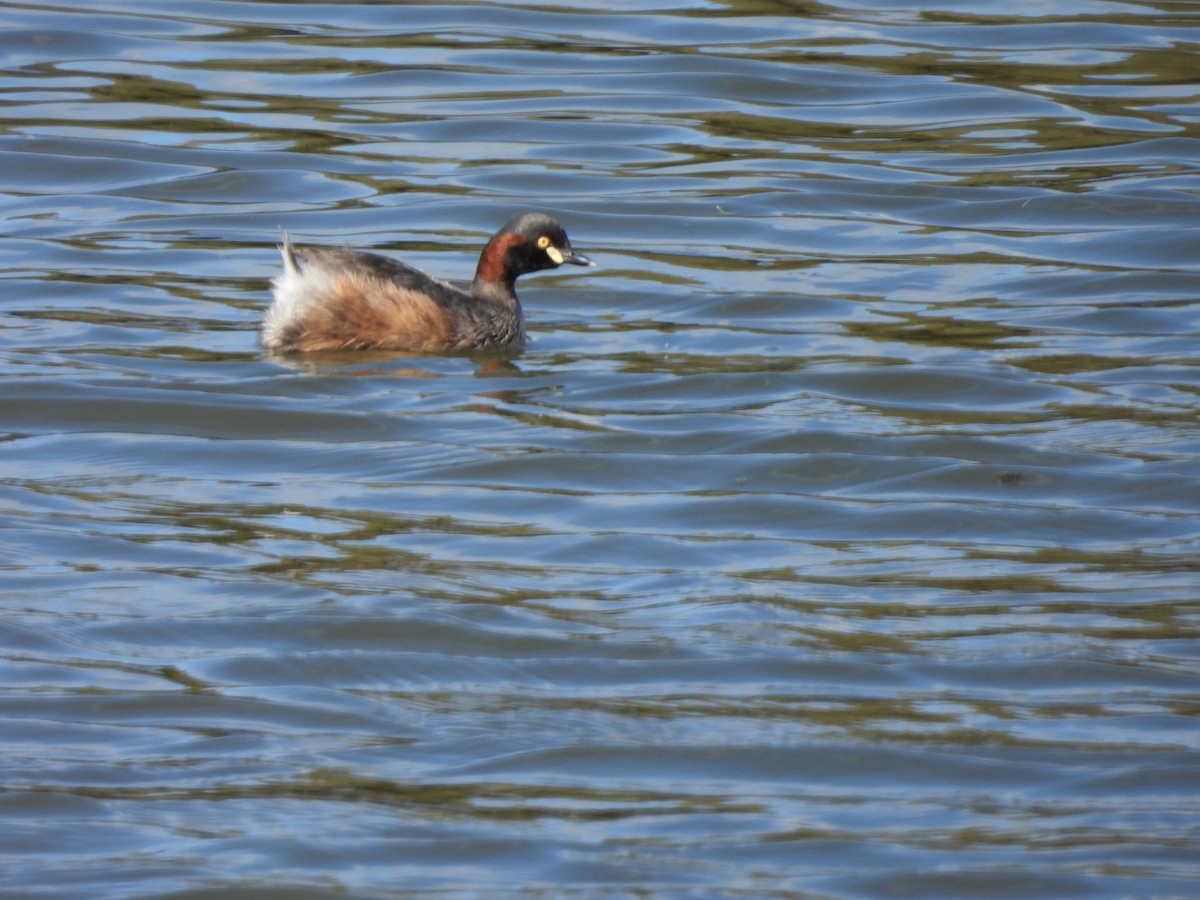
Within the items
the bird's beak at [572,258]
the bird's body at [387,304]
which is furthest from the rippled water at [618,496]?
the bird's beak at [572,258]

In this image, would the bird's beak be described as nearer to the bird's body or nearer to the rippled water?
the bird's body

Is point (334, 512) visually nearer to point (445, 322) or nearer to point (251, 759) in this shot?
point (251, 759)

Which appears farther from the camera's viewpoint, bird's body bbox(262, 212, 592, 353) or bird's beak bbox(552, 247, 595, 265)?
bird's beak bbox(552, 247, 595, 265)

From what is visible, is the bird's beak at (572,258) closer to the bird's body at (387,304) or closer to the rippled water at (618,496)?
the bird's body at (387,304)

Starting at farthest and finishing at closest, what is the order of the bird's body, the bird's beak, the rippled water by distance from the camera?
the bird's beak → the bird's body → the rippled water

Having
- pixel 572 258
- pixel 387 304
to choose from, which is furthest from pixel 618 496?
pixel 572 258

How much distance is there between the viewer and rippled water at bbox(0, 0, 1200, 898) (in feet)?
14.3

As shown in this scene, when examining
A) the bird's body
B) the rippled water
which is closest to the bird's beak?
the bird's body

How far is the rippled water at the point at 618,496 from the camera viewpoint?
4.37 meters

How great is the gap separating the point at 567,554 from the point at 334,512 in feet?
2.77

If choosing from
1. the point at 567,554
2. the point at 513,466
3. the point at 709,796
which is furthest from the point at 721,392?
the point at 709,796

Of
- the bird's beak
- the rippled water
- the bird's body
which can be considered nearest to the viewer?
the rippled water

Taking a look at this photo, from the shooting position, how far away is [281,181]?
12.3 meters

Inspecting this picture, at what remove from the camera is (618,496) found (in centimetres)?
694
